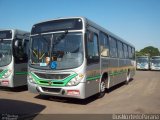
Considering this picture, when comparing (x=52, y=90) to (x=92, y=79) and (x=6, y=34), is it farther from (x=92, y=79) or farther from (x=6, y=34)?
(x=6, y=34)

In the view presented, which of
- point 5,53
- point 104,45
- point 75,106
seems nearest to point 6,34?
point 5,53

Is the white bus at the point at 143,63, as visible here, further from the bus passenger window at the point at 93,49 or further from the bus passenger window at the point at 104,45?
the bus passenger window at the point at 93,49

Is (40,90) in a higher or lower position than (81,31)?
lower

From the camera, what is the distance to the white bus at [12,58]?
36.9ft

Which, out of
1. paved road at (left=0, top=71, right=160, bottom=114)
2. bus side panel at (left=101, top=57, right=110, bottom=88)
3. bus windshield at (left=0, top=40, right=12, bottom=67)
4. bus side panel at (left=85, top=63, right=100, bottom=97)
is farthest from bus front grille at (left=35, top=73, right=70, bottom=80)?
bus windshield at (left=0, top=40, right=12, bottom=67)

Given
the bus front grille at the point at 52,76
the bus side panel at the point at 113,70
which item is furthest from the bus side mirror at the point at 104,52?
the bus front grille at the point at 52,76

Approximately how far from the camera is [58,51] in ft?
28.6

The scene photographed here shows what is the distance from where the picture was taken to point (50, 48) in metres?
8.87

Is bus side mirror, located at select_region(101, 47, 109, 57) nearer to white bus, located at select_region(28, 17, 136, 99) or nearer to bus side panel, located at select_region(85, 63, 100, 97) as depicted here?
white bus, located at select_region(28, 17, 136, 99)

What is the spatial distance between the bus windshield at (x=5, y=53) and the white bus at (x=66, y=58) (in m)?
2.31

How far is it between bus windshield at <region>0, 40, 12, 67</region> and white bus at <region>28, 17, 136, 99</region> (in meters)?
2.31

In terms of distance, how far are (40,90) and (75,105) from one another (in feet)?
4.87

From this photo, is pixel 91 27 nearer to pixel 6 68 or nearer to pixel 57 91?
pixel 57 91

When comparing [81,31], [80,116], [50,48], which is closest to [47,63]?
[50,48]
